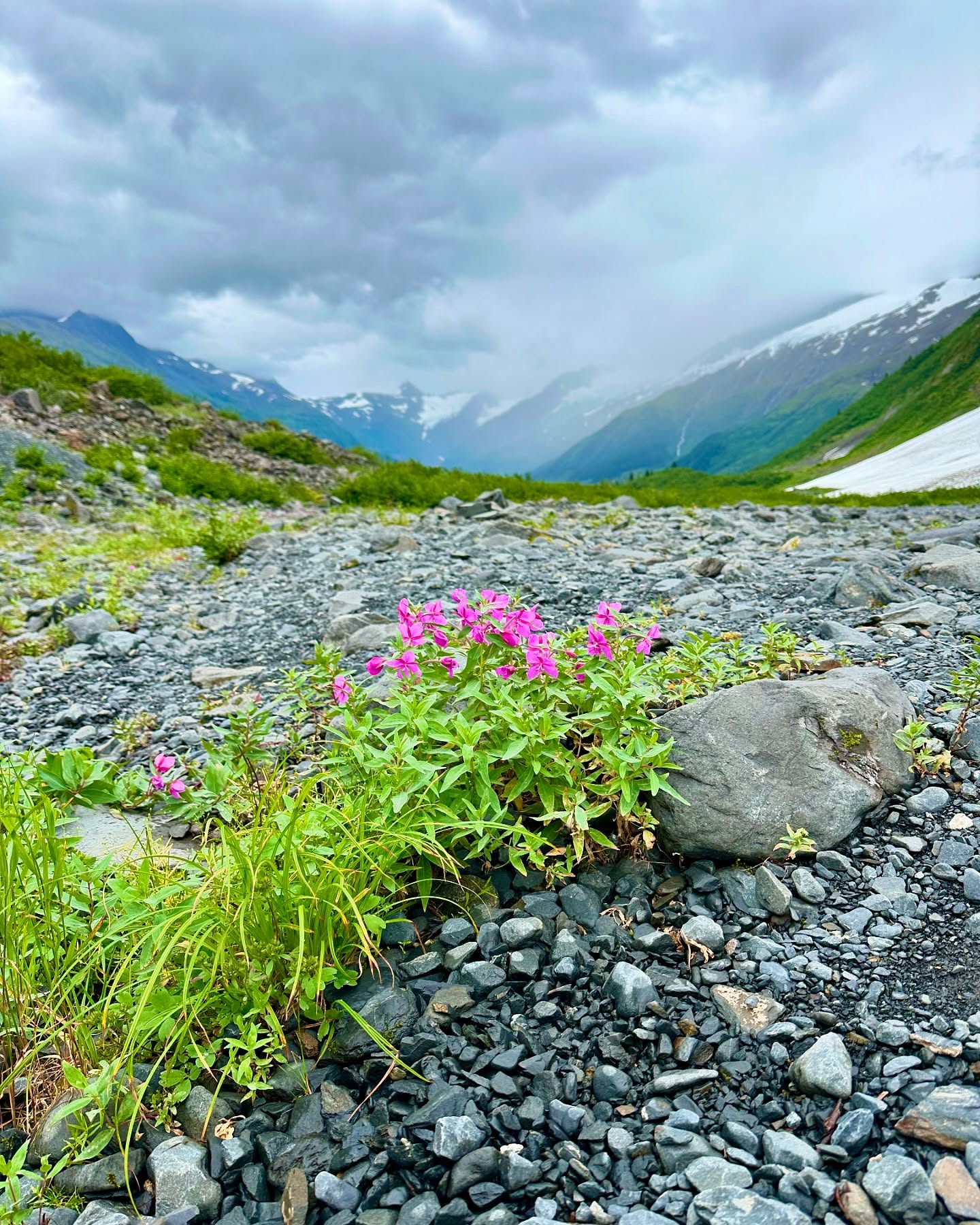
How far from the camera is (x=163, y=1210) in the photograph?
230cm

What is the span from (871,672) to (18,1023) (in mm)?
5040

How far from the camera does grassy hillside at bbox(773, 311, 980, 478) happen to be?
378 feet

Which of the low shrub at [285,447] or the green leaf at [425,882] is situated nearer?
the green leaf at [425,882]

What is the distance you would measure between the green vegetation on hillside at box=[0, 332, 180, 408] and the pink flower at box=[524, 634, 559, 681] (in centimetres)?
2485

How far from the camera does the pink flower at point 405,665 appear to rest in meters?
4.05

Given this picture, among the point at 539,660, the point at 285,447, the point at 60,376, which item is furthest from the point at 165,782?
the point at 60,376

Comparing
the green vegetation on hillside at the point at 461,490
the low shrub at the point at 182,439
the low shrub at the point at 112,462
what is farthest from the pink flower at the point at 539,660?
the low shrub at the point at 182,439

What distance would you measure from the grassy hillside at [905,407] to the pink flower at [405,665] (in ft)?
400

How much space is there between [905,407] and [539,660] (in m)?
155

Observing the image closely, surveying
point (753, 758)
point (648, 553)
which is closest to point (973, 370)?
point (648, 553)

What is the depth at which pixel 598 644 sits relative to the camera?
418 centimetres

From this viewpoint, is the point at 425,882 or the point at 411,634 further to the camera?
the point at 411,634

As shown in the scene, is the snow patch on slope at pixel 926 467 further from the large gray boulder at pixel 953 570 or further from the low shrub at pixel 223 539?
the low shrub at pixel 223 539

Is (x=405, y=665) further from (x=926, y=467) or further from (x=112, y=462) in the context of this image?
(x=926, y=467)
